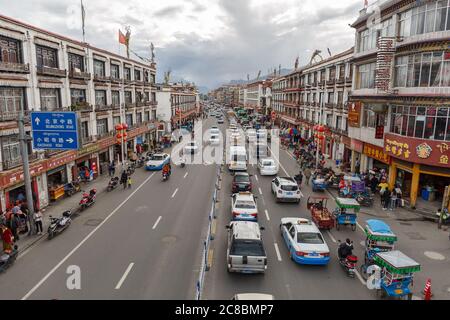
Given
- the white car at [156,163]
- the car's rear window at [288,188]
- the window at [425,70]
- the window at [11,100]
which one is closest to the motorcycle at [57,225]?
the window at [11,100]

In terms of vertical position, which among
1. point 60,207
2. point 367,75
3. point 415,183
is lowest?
point 60,207

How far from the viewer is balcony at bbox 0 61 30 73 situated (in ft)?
65.6

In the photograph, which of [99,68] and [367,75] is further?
[99,68]

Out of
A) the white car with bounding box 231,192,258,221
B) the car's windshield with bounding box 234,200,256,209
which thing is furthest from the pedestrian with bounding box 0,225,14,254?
the car's windshield with bounding box 234,200,256,209

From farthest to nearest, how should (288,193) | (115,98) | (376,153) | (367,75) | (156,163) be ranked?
(115,98)
(156,163)
(367,75)
(376,153)
(288,193)

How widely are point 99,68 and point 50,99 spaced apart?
12.0 meters

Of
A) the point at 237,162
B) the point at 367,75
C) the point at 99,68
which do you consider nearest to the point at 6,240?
the point at 237,162

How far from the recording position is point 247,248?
47.2 feet

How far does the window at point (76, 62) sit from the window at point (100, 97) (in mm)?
4032

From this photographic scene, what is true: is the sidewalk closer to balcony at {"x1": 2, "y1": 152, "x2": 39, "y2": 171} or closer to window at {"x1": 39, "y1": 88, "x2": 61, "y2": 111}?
balcony at {"x1": 2, "y1": 152, "x2": 39, "y2": 171}

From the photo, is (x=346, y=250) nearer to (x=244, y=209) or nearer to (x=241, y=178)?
(x=244, y=209)

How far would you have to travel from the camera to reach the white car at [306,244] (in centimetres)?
1484
